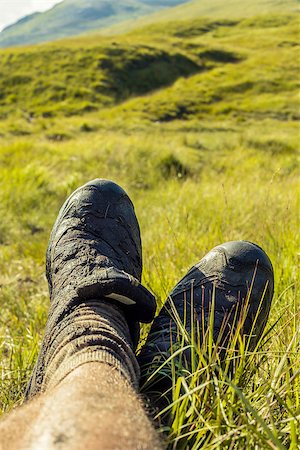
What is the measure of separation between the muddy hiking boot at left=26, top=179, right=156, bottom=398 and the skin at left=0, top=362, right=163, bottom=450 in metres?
0.24

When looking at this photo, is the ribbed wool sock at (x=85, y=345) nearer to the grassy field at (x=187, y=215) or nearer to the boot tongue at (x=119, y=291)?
the boot tongue at (x=119, y=291)

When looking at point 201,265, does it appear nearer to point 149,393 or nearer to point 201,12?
point 149,393

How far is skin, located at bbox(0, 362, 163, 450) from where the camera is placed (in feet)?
2.75

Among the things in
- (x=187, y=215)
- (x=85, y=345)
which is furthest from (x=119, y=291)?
(x=187, y=215)

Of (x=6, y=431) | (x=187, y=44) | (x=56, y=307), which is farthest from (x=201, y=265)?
(x=187, y=44)

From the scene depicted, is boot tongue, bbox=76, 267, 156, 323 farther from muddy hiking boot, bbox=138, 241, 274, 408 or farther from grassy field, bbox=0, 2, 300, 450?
grassy field, bbox=0, 2, 300, 450

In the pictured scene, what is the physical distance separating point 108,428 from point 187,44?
42971 millimetres

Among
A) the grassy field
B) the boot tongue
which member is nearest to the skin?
the grassy field

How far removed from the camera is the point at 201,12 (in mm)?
115938

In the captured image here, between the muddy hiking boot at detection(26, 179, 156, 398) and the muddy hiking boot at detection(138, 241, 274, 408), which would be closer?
the muddy hiking boot at detection(26, 179, 156, 398)

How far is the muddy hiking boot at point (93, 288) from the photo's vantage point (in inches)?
55.9

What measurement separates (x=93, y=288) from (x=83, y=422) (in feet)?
2.96

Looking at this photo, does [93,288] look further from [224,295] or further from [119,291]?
[224,295]

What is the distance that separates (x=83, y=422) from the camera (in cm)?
88
